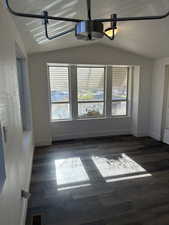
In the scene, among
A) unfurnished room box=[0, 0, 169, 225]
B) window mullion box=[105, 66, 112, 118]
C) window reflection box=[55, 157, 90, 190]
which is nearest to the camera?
unfurnished room box=[0, 0, 169, 225]

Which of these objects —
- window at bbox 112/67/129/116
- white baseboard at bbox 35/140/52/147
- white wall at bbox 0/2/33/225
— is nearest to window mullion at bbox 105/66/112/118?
window at bbox 112/67/129/116

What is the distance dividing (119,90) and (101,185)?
2.97 metres

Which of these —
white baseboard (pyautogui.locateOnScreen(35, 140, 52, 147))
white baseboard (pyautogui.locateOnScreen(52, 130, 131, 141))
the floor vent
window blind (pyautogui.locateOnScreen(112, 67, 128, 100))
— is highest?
window blind (pyautogui.locateOnScreen(112, 67, 128, 100))

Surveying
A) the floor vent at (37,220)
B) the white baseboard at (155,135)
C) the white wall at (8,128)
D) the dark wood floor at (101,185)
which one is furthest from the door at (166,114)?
the white wall at (8,128)

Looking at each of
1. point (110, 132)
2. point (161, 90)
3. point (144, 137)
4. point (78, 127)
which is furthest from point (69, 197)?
point (161, 90)

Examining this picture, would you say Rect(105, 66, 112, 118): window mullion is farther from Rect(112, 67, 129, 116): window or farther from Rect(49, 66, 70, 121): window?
Rect(49, 66, 70, 121): window

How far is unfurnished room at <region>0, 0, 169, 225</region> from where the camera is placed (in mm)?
1418

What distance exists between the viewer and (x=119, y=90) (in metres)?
4.64

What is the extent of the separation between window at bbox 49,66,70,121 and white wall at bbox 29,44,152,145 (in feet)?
0.93

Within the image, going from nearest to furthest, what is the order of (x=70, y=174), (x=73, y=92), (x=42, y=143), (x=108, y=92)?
(x=70, y=174) → (x=42, y=143) → (x=73, y=92) → (x=108, y=92)

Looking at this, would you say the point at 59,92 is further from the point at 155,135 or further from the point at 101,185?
the point at 155,135

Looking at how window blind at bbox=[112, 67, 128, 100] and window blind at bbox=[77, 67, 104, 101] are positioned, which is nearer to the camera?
window blind at bbox=[77, 67, 104, 101]

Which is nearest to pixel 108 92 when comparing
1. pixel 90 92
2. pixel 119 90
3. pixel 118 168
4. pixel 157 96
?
pixel 119 90

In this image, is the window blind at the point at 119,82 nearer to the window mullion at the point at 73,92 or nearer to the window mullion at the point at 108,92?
the window mullion at the point at 108,92
